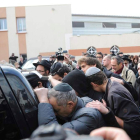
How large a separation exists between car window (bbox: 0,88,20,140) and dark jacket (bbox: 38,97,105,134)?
0.27 meters

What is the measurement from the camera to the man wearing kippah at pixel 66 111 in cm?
201

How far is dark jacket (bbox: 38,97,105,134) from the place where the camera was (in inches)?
78.4

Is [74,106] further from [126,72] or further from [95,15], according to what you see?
[95,15]

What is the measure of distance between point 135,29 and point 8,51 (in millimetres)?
20206

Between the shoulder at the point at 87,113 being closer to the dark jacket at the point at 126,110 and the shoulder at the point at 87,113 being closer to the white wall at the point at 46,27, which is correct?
the dark jacket at the point at 126,110

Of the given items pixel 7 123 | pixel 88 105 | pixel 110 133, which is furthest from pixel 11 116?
pixel 110 133

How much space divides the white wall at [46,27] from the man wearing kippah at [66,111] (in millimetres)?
22422

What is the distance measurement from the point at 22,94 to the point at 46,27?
903 inches

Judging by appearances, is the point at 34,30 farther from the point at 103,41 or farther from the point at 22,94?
the point at 22,94

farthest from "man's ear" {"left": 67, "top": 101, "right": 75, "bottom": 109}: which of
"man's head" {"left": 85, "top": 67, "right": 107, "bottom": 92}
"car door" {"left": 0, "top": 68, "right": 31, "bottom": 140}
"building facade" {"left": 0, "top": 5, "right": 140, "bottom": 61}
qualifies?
"building facade" {"left": 0, "top": 5, "right": 140, "bottom": 61}

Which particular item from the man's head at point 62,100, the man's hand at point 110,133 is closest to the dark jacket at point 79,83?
the man's head at point 62,100

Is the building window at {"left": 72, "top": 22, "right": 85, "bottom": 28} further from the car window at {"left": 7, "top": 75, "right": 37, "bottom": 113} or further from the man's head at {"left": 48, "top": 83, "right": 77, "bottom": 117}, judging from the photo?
the car window at {"left": 7, "top": 75, "right": 37, "bottom": 113}

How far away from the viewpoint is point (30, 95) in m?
2.04

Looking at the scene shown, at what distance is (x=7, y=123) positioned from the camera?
5.79ft
